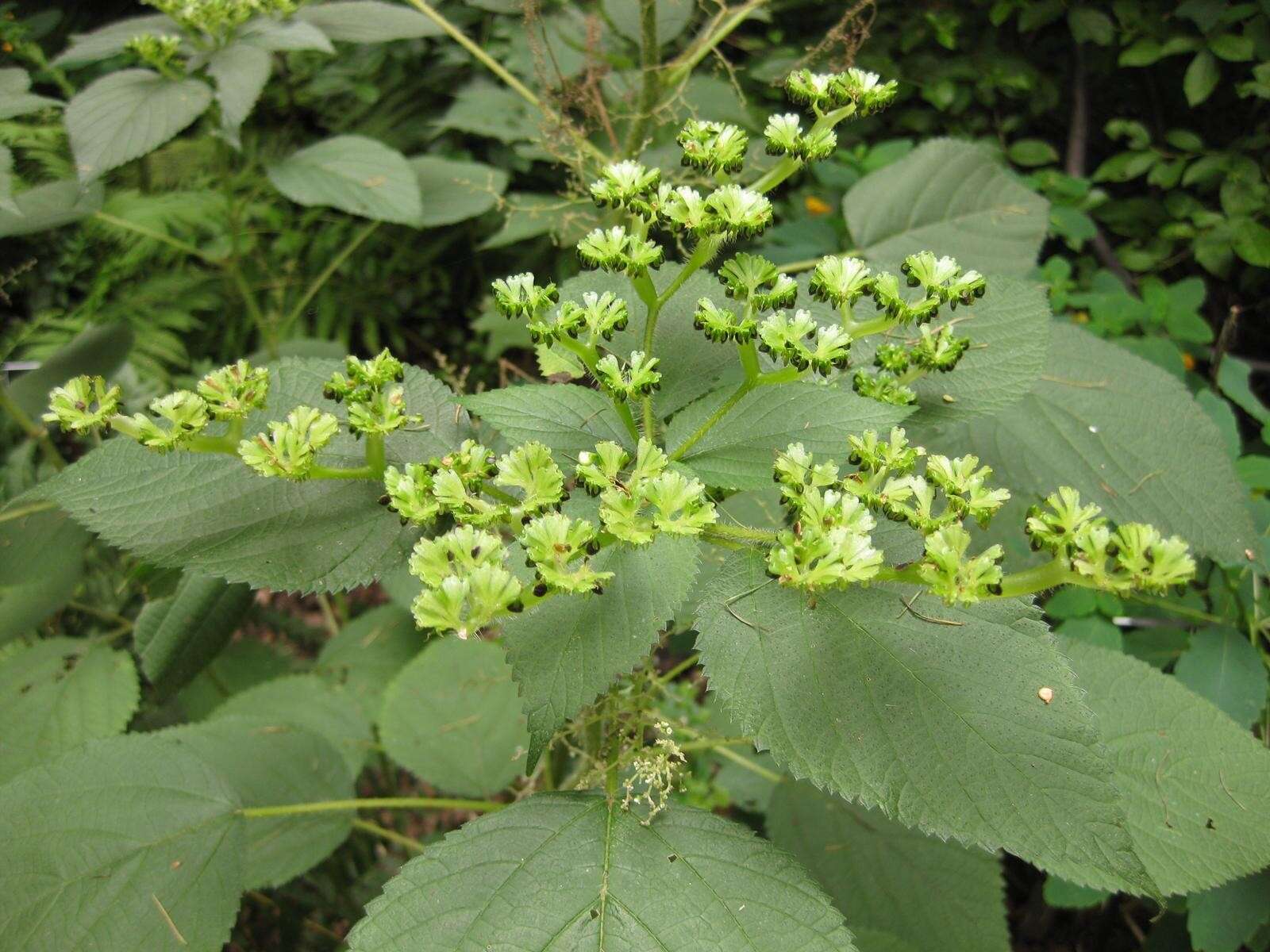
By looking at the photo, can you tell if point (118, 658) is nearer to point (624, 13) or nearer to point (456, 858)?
point (456, 858)

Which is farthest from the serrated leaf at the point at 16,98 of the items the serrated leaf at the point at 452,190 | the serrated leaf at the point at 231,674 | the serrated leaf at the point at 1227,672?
the serrated leaf at the point at 1227,672

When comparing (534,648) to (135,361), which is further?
(135,361)

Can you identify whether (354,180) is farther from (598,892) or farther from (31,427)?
(598,892)

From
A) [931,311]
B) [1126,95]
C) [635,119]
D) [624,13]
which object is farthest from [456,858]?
[1126,95]

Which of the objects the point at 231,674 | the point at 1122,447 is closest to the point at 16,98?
the point at 231,674

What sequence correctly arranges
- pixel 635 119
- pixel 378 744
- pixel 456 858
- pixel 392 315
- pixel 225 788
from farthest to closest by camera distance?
pixel 392 315
pixel 378 744
pixel 635 119
pixel 225 788
pixel 456 858
